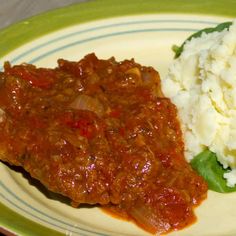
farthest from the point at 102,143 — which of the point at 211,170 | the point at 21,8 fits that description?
the point at 21,8

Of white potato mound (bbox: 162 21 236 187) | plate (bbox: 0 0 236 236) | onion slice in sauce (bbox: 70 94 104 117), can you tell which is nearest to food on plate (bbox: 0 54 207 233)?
onion slice in sauce (bbox: 70 94 104 117)

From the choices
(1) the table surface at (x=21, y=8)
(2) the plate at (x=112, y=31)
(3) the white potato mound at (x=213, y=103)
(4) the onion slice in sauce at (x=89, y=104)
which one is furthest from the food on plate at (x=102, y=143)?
(1) the table surface at (x=21, y=8)

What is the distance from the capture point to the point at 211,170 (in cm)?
508

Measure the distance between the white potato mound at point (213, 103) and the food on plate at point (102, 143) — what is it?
16 cm

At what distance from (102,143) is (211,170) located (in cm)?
98

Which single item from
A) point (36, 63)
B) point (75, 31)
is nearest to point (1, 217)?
point (36, 63)

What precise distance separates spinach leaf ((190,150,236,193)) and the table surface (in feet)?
13.0

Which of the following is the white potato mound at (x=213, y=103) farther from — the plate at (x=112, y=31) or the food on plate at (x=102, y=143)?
the plate at (x=112, y=31)

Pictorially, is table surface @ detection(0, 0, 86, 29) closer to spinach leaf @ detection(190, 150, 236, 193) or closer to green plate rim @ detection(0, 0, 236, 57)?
green plate rim @ detection(0, 0, 236, 57)

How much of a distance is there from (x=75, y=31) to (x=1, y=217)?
2869mm

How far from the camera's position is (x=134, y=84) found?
5445 millimetres

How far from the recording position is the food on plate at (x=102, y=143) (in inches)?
183

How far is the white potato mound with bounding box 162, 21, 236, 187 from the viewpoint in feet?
16.8

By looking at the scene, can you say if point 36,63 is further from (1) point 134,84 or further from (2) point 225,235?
(2) point 225,235
